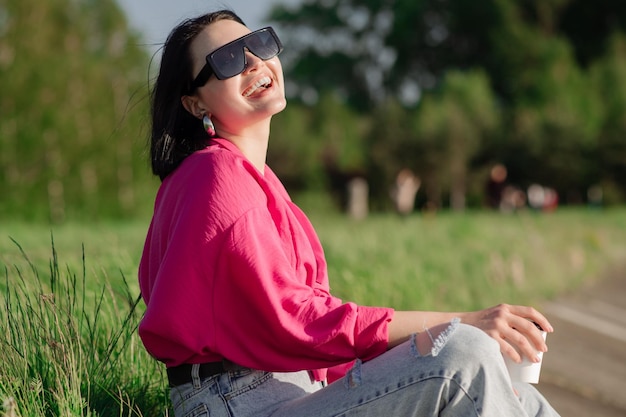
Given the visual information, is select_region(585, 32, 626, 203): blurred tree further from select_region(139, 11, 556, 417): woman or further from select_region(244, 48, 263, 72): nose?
select_region(139, 11, 556, 417): woman

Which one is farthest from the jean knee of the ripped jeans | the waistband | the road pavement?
the road pavement

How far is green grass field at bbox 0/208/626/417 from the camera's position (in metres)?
2.24

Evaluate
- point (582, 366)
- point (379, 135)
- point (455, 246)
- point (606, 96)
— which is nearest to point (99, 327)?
point (582, 366)

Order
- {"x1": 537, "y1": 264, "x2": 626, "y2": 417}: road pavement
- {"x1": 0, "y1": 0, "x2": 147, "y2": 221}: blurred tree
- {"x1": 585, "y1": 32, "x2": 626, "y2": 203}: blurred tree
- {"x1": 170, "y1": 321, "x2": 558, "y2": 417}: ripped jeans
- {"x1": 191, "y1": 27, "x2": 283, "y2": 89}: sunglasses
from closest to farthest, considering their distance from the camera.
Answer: {"x1": 170, "y1": 321, "x2": 558, "y2": 417}: ripped jeans, {"x1": 191, "y1": 27, "x2": 283, "y2": 89}: sunglasses, {"x1": 537, "y1": 264, "x2": 626, "y2": 417}: road pavement, {"x1": 0, "y1": 0, "x2": 147, "y2": 221}: blurred tree, {"x1": 585, "y1": 32, "x2": 626, "y2": 203}: blurred tree

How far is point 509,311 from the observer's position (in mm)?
1905

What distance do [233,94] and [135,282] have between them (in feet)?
6.16

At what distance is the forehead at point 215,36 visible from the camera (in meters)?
2.25

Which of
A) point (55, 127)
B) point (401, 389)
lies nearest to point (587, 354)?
point (401, 389)

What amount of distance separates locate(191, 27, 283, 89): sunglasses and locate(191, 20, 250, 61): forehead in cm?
3

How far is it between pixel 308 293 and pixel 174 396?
0.43m

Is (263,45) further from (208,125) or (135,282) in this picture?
(135,282)

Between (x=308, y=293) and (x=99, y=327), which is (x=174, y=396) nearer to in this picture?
(x=308, y=293)

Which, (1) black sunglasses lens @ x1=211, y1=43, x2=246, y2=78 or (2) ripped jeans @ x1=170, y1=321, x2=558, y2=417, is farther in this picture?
(1) black sunglasses lens @ x1=211, y1=43, x2=246, y2=78

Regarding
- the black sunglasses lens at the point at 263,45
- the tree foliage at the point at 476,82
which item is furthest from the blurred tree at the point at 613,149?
the black sunglasses lens at the point at 263,45
